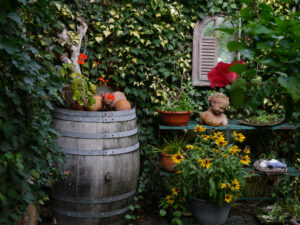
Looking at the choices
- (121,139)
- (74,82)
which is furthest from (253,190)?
(74,82)

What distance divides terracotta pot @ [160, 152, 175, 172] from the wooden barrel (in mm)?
555

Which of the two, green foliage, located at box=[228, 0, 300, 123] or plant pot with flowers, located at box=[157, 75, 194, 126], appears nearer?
green foliage, located at box=[228, 0, 300, 123]

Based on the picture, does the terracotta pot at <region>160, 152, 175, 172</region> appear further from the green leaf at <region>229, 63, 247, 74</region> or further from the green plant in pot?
the green leaf at <region>229, 63, 247, 74</region>

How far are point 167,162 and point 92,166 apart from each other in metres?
0.88

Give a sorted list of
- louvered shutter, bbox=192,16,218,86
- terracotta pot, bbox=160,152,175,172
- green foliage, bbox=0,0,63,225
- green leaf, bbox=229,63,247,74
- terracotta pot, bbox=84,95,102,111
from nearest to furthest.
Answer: green leaf, bbox=229,63,247,74
green foliage, bbox=0,0,63,225
terracotta pot, bbox=84,95,102,111
terracotta pot, bbox=160,152,175,172
louvered shutter, bbox=192,16,218,86

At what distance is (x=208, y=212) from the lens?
267 cm

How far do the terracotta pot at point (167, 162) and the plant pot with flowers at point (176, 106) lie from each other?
31cm

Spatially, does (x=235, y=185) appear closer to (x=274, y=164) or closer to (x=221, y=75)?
(x=274, y=164)

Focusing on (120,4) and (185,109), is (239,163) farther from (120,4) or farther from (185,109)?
(120,4)

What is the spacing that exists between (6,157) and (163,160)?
2.13m

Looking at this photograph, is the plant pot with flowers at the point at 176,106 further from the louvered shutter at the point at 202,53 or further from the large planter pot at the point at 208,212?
the large planter pot at the point at 208,212

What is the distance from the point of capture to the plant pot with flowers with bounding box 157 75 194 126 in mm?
3160

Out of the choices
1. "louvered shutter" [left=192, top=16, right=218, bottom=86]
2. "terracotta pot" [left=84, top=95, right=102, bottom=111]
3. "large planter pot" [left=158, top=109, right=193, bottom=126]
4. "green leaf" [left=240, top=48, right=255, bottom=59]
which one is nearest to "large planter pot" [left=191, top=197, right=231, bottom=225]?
"large planter pot" [left=158, top=109, right=193, bottom=126]

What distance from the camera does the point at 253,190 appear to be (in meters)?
3.59
